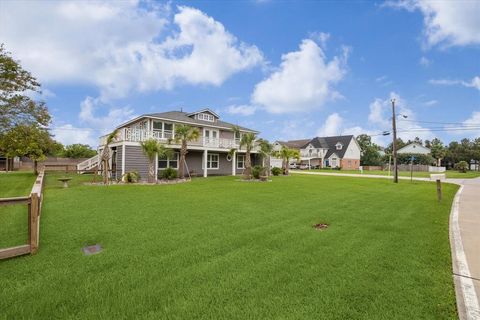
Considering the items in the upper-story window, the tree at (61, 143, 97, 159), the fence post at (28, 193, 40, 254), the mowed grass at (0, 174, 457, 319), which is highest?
the upper-story window

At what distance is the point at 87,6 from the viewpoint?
11.5m

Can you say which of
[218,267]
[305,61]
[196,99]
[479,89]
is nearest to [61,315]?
[218,267]

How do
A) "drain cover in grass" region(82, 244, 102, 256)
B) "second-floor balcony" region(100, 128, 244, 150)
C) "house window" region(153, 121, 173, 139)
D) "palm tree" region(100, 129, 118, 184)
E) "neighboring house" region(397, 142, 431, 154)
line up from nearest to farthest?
"drain cover in grass" region(82, 244, 102, 256)
"palm tree" region(100, 129, 118, 184)
"second-floor balcony" region(100, 128, 244, 150)
"house window" region(153, 121, 173, 139)
"neighboring house" region(397, 142, 431, 154)

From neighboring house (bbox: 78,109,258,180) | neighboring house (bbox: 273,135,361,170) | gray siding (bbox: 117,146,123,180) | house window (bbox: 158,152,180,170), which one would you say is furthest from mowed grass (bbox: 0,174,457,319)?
neighboring house (bbox: 273,135,361,170)

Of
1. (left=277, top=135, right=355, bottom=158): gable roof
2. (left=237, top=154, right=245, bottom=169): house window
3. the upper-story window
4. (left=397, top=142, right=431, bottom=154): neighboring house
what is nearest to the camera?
the upper-story window

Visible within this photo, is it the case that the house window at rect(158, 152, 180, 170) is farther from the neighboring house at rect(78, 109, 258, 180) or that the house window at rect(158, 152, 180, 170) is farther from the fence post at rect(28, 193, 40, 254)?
the fence post at rect(28, 193, 40, 254)

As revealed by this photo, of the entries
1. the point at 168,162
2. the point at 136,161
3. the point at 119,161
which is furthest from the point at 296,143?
the point at 119,161

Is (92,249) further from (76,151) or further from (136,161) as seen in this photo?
(76,151)

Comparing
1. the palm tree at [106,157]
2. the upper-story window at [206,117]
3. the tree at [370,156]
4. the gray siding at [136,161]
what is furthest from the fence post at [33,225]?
the tree at [370,156]

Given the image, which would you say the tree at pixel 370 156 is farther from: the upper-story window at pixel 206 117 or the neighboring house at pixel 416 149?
the upper-story window at pixel 206 117

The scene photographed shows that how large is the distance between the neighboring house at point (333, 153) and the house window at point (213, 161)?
30.0 m

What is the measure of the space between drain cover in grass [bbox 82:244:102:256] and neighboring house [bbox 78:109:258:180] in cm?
1471

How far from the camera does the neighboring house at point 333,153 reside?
56.6 meters

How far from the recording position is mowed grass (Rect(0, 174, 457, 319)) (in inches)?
123
